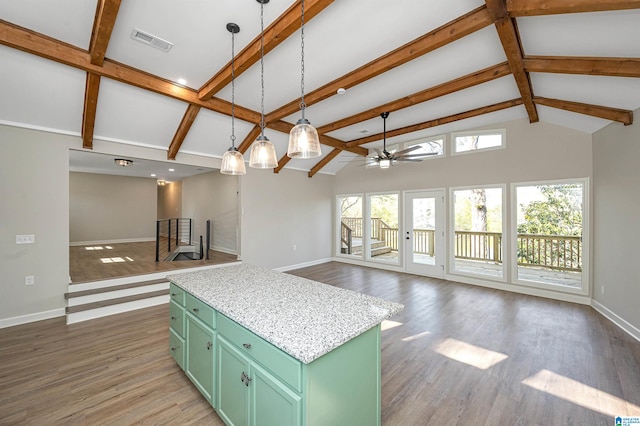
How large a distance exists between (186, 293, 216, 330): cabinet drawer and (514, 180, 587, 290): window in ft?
18.7

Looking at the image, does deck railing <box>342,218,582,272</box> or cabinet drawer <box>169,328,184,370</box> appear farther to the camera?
deck railing <box>342,218,582,272</box>

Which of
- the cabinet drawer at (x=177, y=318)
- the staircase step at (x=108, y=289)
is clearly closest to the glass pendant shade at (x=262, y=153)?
the cabinet drawer at (x=177, y=318)

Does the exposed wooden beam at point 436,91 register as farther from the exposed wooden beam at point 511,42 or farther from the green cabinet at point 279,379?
the green cabinet at point 279,379

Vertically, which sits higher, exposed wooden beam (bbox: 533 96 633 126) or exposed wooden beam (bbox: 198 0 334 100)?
exposed wooden beam (bbox: 198 0 334 100)

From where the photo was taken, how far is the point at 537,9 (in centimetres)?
218

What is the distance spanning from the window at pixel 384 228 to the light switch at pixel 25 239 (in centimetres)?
685

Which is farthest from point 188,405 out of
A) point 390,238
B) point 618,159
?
point 390,238

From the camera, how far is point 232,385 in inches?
67.3

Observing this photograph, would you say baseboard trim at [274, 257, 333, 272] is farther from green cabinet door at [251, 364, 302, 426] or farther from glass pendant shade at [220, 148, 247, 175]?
green cabinet door at [251, 364, 302, 426]

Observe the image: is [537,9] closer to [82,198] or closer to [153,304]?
[153,304]

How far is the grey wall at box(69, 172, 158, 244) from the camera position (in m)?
A: 9.27

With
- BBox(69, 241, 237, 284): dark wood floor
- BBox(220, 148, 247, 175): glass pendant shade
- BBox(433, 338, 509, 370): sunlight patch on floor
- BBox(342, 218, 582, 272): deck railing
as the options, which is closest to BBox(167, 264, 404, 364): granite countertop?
BBox(220, 148, 247, 175): glass pendant shade

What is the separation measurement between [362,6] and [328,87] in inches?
57.6

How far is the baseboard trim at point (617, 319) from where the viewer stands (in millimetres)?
3250
